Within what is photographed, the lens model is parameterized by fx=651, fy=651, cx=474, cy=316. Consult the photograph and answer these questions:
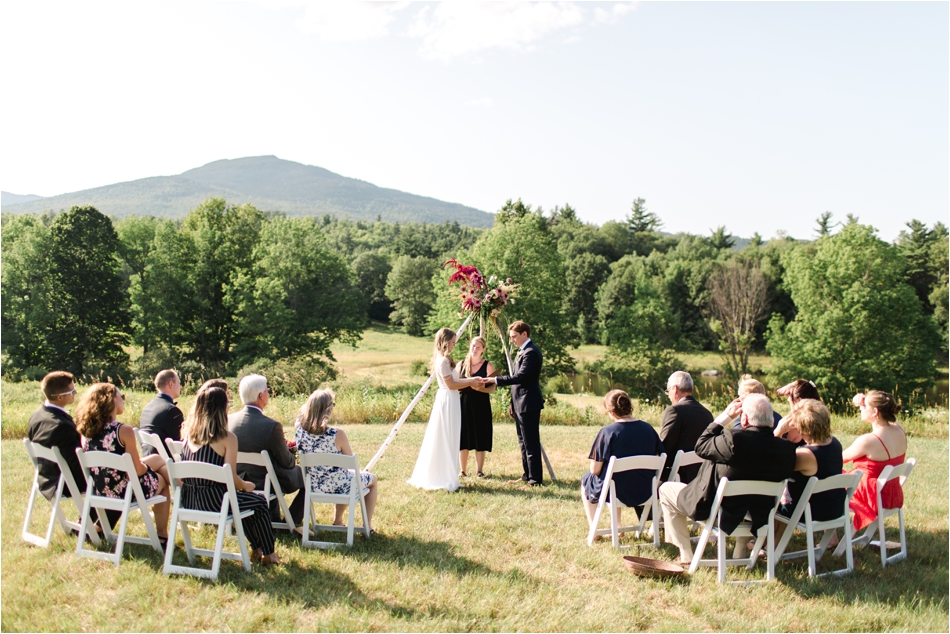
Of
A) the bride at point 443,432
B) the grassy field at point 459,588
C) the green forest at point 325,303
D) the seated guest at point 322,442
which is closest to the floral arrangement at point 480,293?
the bride at point 443,432

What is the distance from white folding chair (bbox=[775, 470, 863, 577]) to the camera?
5.54m

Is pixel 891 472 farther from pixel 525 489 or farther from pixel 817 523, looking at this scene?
pixel 525 489

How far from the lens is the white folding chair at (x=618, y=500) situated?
612 centimetres

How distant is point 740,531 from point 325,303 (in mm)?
37401

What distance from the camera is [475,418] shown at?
8727mm

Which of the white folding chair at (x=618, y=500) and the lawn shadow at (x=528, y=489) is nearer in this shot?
the white folding chair at (x=618, y=500)

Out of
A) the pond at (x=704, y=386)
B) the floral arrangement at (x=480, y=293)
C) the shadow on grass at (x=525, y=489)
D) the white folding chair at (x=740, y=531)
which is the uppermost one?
the floral arrangement at (x=480, y=293)

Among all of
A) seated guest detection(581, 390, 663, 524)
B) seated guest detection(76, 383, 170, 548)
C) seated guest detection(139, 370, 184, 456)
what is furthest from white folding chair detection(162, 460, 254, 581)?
seated guest detection(581, 390, 663, 524)

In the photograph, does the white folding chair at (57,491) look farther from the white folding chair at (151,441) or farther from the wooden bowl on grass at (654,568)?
the wooden bowl on grass at (654,568)

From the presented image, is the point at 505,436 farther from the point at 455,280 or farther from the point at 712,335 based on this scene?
the point at 712,335

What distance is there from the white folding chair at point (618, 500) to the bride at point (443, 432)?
88.5 inches

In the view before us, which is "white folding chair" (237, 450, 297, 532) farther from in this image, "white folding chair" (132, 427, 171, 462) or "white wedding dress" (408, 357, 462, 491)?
"white wedding dress" (408, 357, 462, 491)

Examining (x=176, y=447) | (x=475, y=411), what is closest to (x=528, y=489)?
(x=475, y=411)

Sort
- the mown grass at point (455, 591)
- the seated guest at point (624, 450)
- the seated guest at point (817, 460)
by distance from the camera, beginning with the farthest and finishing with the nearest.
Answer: the seated guest at point (624, 450) < the seated guest at point (817, 460) < the mown grass at point (455, 591)
